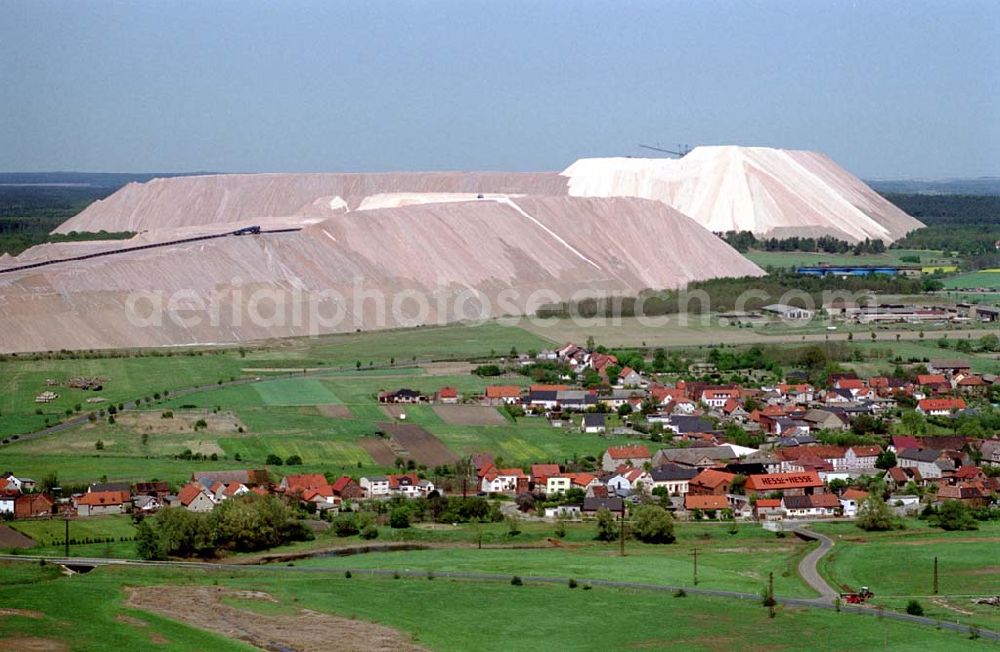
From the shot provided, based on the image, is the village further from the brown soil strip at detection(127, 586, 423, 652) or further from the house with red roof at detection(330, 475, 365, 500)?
the brown soil strip at detection(127, 586, 423, 652)

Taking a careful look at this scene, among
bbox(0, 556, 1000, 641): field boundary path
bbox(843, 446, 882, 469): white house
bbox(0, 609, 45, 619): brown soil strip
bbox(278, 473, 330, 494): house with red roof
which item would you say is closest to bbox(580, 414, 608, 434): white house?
bbox(843, 446, 882, 469): white house

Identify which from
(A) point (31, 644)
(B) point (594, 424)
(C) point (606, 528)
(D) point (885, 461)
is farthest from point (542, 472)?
(A) point (31, 644)

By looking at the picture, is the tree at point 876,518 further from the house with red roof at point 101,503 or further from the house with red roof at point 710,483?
the house with red roof at point 101,503

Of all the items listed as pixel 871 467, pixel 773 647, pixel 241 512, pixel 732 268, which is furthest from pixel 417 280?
pixel 773 647

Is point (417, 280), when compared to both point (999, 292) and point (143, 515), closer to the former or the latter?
point (999, 292)

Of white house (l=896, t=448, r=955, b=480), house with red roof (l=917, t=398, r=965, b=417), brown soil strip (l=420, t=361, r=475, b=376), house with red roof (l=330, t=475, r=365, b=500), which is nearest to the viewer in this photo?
house with red roof (l=330, t=475, r=365, b=500)

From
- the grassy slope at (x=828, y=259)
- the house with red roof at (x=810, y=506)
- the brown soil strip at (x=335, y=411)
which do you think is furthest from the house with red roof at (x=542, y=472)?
the grassy slope at (x=828, y=259)
